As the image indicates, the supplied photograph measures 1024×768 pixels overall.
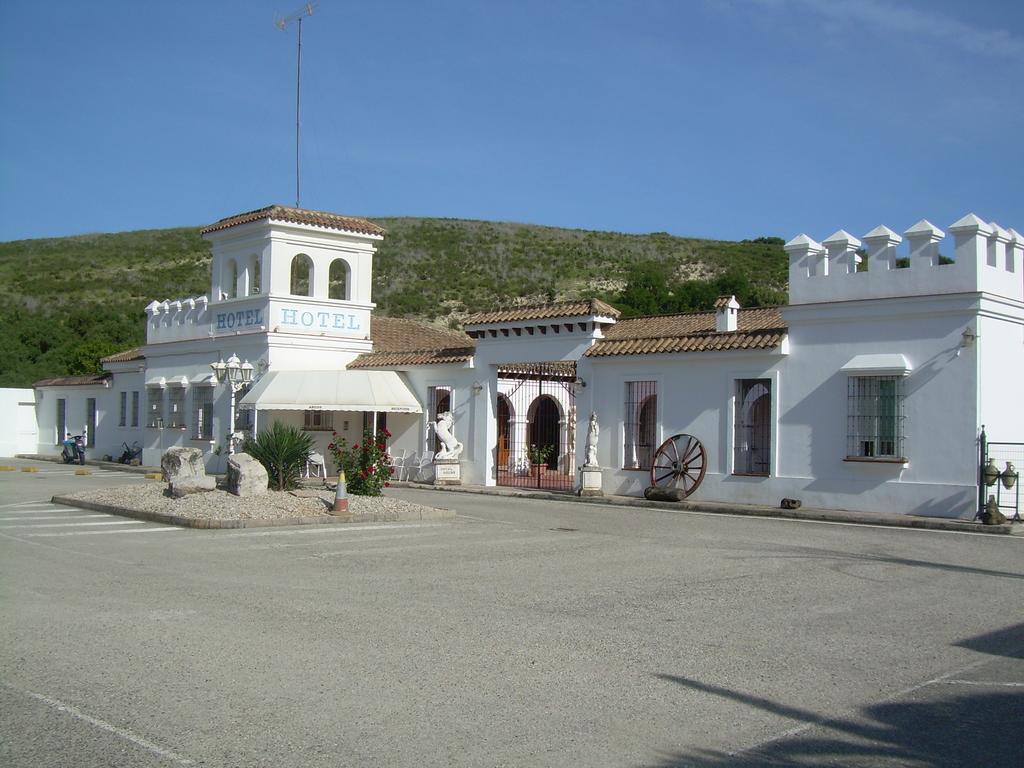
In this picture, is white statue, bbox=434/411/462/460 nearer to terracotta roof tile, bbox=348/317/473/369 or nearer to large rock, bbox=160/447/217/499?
terracotta roof tile, bbox=348/317/473/369

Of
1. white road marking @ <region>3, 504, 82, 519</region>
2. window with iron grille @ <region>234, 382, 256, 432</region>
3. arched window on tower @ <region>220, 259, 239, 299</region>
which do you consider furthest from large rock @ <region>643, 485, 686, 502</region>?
arched window on tower @ <region>220, 259, 239, 299</region>

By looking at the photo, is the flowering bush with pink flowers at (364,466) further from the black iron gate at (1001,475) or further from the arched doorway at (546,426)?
the arched doorway at (546,426)

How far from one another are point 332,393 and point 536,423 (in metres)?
9.27

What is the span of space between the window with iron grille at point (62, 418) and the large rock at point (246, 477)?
87.8ft

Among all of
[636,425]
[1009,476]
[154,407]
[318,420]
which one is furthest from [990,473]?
[154,407]

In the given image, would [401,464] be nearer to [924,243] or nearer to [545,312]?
[545,312]

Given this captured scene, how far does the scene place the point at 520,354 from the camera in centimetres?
2712

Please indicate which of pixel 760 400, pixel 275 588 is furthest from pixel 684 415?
pixel 275 588

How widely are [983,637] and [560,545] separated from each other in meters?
7.04

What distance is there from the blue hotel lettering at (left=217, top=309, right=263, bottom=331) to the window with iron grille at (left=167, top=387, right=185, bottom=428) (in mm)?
3198

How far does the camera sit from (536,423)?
35812mm

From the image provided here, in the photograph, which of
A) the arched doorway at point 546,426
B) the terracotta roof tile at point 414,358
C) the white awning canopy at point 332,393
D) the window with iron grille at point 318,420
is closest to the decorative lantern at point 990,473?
the terracotta roof tile at point 414,358

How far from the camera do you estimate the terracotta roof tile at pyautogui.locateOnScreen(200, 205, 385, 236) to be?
30.7m

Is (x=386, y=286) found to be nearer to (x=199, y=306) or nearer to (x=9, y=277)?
(x=9, y=277)
